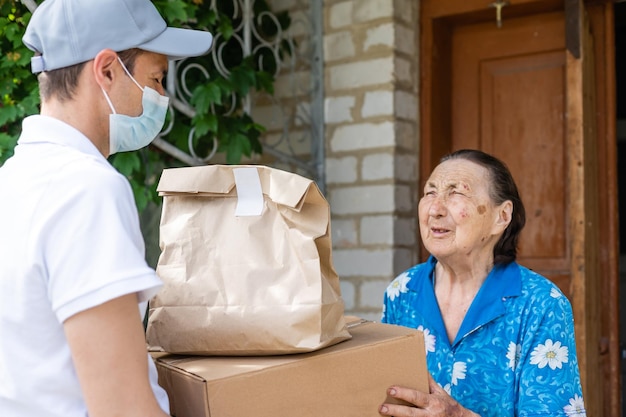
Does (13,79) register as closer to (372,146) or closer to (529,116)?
(372,146)

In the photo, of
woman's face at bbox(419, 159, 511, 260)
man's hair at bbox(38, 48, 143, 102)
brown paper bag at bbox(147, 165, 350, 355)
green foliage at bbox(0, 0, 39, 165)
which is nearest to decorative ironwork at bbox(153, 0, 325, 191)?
green foliage at bbox(0, 0, 39, 165)

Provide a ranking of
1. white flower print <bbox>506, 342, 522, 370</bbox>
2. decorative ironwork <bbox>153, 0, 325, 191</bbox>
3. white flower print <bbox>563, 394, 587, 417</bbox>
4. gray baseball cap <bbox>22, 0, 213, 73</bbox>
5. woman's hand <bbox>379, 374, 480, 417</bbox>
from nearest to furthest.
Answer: gray baseball cap <bbox>22, 0, 213, 73</bbox>, woman's hand <bbox>379, 374, 480, 417</bbox>, white flower print <bbox>563, 394, 587, 417</bbox>, white flower print <bbox>506, 342, 522, 370</bbox>, decorative ironwork <bbox>153, 0, 325, 191</bbox>

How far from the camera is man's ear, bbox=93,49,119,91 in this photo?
1.29 m

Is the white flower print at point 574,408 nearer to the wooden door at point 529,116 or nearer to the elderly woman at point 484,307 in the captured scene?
the elderly woman at point 484,307

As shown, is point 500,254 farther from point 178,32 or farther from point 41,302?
point 41,302

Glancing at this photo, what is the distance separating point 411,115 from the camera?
→ 3.73m

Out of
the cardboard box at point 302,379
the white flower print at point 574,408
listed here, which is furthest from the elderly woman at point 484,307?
the cardboard box at point 302,379

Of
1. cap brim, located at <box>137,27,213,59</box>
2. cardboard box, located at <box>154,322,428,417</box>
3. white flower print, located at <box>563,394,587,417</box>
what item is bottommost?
white flower print, located at <box>563,394,587,417</box>

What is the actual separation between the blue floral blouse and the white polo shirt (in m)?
1.22

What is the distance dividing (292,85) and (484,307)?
2.12 meters

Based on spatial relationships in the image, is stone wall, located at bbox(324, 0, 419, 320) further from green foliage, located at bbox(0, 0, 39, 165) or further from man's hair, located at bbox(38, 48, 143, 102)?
man's hair, located at bbox(38, 48, 143, 102)

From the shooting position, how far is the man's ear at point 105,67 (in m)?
1.29

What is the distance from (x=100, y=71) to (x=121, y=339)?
19.2 inches

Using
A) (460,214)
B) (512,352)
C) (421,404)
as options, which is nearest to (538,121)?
(460,214)
